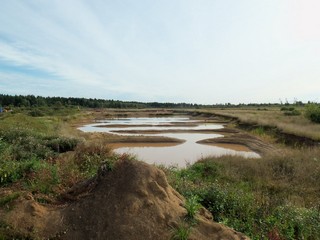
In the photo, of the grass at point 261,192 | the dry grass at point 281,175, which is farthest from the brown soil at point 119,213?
the dry grass at point 281,175

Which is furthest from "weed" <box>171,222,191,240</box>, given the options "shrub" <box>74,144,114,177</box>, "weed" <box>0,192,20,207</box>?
"shrub" <box>74,144,114,177</box>

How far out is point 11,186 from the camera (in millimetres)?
7922

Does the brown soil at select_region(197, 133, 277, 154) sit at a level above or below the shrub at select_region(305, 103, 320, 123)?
below

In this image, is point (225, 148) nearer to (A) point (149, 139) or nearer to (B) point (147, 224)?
(A) point (149, 139)

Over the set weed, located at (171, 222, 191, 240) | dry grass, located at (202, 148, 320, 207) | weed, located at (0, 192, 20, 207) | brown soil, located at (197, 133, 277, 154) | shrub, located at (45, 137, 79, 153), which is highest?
weed, located at (0, 192, 20, 207)

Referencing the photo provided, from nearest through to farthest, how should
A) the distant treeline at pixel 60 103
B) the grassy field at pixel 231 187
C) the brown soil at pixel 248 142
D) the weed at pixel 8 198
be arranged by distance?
the weed at pixel 8 198
the grassy field at pixel 231 187
the brown soil at pixel 248 142
the distant treeline at pixel 60 103

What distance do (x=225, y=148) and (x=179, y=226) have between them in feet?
73.7

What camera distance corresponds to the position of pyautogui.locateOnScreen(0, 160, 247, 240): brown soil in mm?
5609

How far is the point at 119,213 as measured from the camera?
19.4ft

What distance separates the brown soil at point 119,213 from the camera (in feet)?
18.4

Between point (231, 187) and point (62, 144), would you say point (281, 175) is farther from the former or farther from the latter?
point (62, 144)

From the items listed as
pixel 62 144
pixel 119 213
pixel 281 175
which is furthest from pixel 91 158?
pixel 281 175

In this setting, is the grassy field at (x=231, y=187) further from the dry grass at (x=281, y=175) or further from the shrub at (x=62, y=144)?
the shrub at (x=62, y=144)

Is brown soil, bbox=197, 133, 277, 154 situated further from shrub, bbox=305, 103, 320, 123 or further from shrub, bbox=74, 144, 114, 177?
shrub, bbox=74, 144, 114, 177
